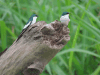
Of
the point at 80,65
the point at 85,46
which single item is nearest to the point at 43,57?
the point at 80,65

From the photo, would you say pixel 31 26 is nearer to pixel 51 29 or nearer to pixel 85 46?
pixel 51 29

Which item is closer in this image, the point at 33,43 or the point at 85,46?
the point at 33,43

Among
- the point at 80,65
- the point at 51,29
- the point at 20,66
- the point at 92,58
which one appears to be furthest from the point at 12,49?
the point at 92,58

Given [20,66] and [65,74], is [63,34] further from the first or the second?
[65,74]

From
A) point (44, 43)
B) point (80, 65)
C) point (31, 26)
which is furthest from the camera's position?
point (80, 65)

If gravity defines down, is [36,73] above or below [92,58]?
above

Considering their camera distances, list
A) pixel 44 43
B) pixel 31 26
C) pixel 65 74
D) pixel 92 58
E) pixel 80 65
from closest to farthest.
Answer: pixel 44 43, pixel 31 26, pixel 65 74, pixel 80 65, pixel 92 58

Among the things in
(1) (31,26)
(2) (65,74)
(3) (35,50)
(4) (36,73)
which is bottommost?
(2) (65,74)
